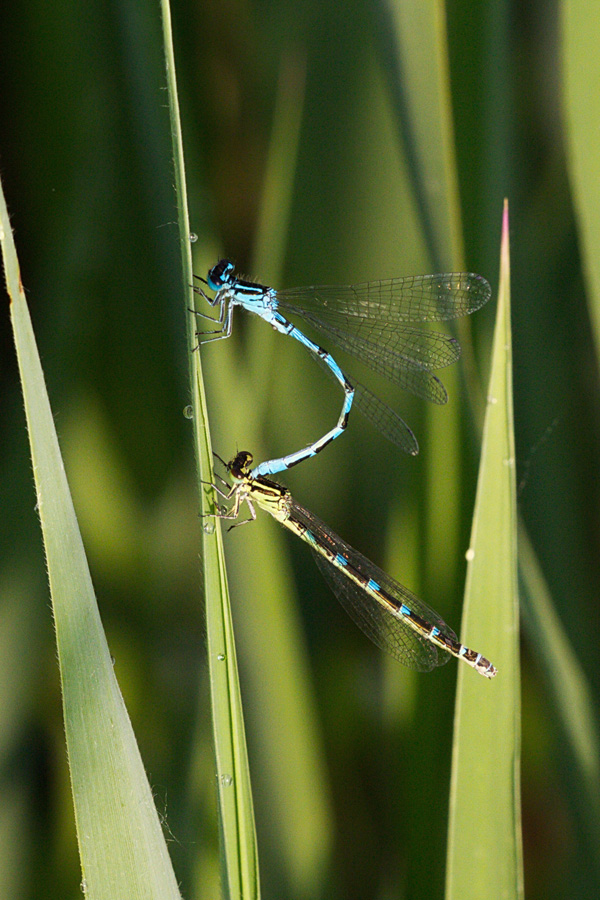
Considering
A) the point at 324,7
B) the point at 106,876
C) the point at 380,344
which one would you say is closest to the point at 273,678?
the point at 106,876

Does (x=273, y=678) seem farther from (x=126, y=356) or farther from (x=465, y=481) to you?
(x=126, y=356)

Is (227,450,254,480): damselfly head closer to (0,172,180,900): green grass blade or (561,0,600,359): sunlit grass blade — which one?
(0,172,180,900): green grass blade

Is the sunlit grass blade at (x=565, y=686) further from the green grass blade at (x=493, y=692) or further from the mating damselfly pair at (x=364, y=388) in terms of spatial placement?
the green grass blade at (x=493, y=692)

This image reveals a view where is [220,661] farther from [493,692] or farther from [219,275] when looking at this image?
[219,275]

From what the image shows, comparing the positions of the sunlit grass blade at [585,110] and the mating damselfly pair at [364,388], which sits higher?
the sunlit grass blade at [585,110]

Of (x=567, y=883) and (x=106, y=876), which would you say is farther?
(x=567, y=883)

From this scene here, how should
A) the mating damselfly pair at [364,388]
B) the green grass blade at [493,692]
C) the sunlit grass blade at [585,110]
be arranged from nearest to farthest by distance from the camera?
the green grass blade at [493,692] → the sunlit grass blade at [585,110] → the mating damselfly pair at [364,388]

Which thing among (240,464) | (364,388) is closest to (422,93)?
(364,388)

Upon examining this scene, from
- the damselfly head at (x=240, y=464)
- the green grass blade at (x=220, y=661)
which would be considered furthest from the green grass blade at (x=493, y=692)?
the damselfly head at (x=240, y=464)
